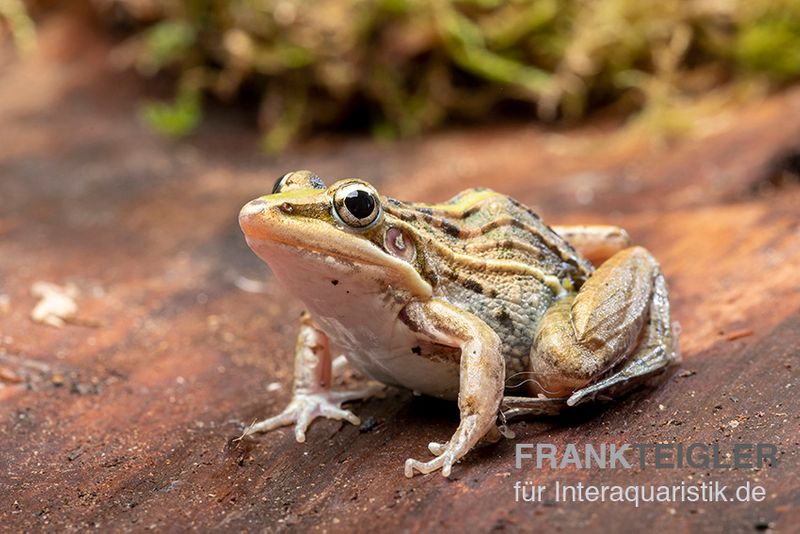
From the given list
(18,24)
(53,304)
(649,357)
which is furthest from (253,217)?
(18,24)

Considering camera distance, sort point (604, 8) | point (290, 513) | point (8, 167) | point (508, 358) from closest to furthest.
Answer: point (290, 513)
point (508, 358)
point (8, 167)
point (604, 8)

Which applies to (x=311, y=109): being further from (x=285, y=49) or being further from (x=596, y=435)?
(x=596, y=435)

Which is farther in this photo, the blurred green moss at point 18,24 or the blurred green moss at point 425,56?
the blurred green moss at point 18,24

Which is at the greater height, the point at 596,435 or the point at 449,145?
the point at 449,145

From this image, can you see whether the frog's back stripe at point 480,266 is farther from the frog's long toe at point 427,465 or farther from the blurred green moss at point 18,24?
the blurred green moss at point 18,24

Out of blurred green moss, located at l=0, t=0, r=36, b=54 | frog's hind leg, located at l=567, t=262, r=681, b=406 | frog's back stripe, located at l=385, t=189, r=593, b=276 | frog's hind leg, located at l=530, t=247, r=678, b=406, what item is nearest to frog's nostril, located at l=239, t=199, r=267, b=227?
frog's back stripe, located at l=385, t=189, r=593, b=276

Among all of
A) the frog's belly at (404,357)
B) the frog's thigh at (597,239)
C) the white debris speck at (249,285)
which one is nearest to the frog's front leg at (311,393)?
the frog's belly at (404,357)

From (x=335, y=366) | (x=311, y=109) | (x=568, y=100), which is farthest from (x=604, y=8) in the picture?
(x=335, y=366)
